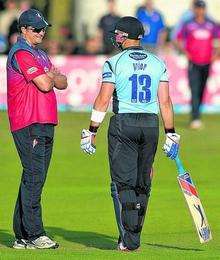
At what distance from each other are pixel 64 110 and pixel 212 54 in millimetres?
3813

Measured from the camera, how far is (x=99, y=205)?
14359mm

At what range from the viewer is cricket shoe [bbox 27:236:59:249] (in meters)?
11.3

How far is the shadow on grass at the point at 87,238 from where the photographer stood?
11758mm

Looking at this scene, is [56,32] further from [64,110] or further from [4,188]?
[4,188]

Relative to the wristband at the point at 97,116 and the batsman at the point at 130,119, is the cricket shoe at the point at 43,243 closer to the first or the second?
the batsman at the point at 130,119

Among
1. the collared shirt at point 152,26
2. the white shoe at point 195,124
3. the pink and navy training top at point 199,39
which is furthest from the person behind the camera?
the collared shirt at point 152,26

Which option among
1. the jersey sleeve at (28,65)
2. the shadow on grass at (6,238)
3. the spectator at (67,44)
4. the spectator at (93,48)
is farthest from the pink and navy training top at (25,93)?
the spectator at (67,44)

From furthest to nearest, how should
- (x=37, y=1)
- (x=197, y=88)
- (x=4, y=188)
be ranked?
(x=37, y=1) < (x=197, y=88) < (x=4, y=188)

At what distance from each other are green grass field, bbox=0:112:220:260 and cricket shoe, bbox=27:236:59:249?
15cm

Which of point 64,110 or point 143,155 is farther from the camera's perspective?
point 64,110

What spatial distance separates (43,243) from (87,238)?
0.98 metres

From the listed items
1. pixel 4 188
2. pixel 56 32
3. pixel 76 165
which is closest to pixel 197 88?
pixel 76 165

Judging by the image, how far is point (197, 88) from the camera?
23703 mm

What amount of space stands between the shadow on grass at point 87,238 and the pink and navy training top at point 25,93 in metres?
1.26
